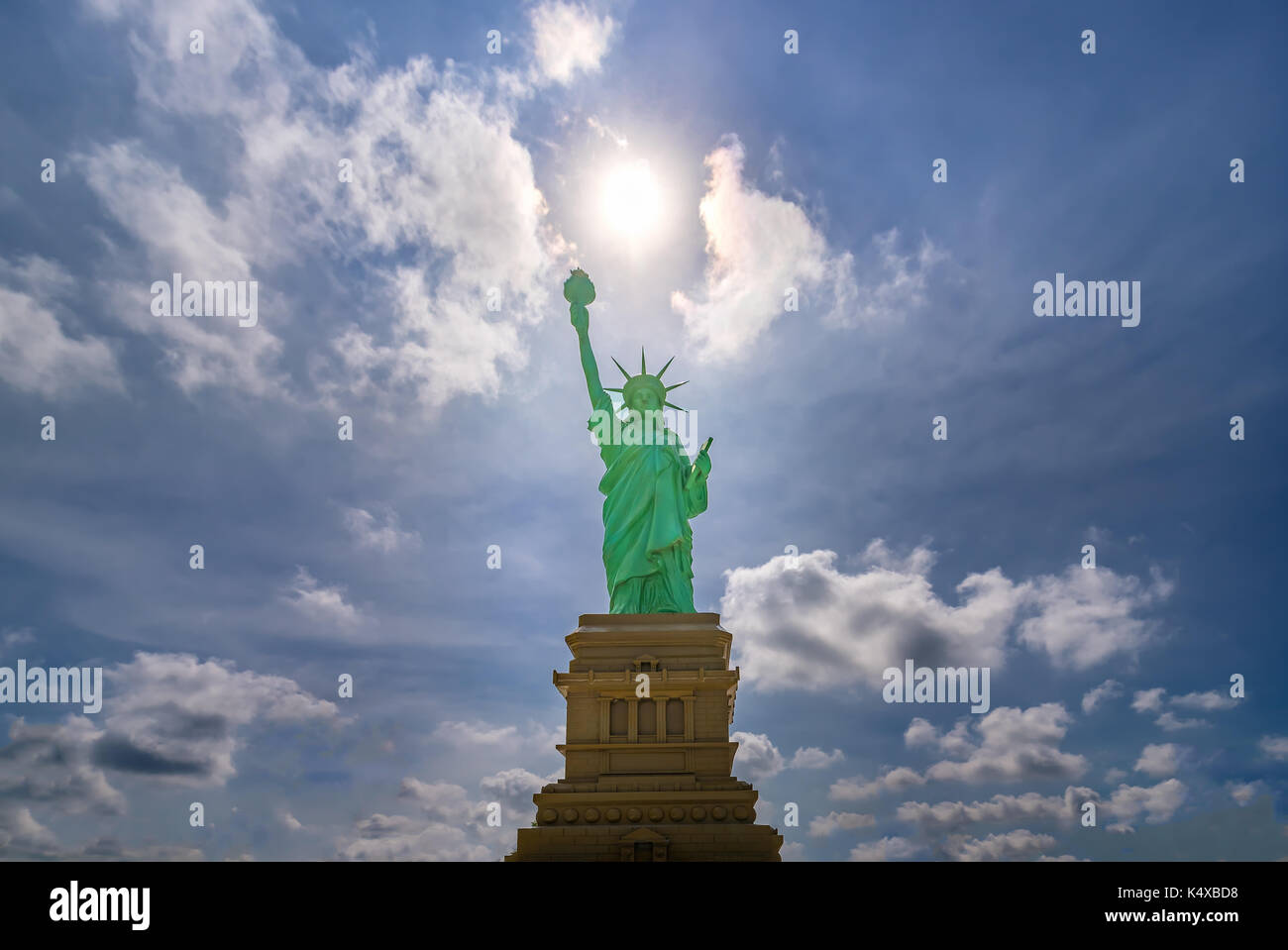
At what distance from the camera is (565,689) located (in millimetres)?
23172

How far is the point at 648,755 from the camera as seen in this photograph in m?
22.5

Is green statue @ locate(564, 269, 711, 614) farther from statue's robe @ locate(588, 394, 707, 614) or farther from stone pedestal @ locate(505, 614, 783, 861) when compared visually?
stone pedestal @ locate(505, 614, 783, 861)

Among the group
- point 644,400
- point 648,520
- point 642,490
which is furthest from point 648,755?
point 644,400

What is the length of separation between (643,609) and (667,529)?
7.57ft

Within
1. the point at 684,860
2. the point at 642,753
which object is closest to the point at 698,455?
the point at 642,753

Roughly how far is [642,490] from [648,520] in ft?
2.94

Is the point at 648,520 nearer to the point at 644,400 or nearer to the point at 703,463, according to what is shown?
the point at 703,463

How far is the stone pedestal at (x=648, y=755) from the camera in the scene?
2111 centimetres

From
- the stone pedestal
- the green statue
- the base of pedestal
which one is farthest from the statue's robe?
A: the base of pedestal

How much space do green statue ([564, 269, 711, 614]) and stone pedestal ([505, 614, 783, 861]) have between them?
5.03 ft

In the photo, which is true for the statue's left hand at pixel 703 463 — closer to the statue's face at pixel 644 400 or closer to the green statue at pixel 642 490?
the green statue at pixel 642 490

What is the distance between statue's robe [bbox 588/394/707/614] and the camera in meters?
25.4
